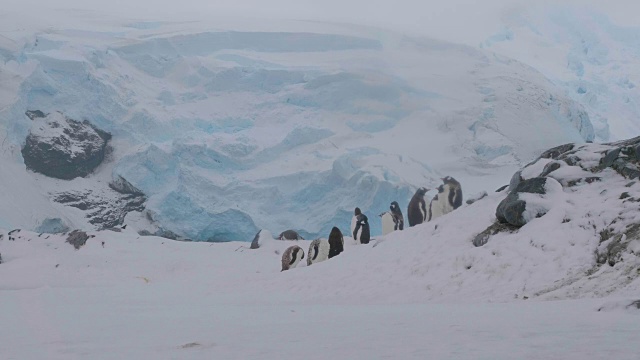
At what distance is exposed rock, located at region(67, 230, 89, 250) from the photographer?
16328 mm

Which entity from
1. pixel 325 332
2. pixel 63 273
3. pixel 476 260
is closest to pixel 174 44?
pixel 63 273

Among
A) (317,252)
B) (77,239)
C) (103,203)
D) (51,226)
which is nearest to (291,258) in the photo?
(317,252)

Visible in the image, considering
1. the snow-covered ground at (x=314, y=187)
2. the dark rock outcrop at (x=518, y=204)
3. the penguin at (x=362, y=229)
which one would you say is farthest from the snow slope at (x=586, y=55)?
the dark rock outcrop at (x=518, y=204)

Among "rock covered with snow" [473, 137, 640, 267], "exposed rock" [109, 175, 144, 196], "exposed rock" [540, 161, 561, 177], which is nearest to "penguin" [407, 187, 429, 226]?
"rock covered with snow" [473, 137, 640, 267]

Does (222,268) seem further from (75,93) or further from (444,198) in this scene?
(75,93)

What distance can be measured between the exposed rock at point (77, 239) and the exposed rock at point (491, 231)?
36.8 feet

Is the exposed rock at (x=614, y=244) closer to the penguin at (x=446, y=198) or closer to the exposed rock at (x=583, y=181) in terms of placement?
the exposed rock at (x=583, y=181)

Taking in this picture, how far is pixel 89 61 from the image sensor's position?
33.1m

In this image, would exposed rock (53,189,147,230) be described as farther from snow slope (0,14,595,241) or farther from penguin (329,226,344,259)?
penguin (329,226,344,259)

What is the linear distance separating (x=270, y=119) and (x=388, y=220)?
62.9 feet

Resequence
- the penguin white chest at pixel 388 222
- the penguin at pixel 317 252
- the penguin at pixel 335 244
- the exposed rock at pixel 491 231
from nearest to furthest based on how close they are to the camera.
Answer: the exposed rock at pixel 491 231 → the penguin at pixel 317 252 → the penguin at pixel 335 244 → the penguin white chest at pixel 388 222

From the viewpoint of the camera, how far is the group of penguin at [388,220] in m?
12.4

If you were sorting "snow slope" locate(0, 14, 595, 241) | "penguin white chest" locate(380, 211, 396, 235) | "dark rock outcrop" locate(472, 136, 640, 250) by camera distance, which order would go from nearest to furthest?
"dark rock outcrop" locate(472, 136, 640, 250) → "penguin white chest" locate(380, 211, 396, 235) → "snow slope" locate(0, 14, 595, 241)

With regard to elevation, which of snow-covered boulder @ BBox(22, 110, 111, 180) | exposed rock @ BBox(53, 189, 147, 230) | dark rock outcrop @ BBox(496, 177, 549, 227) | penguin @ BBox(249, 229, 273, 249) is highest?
dark rock outcrop @ BBox(496, 177, 549, 227)
